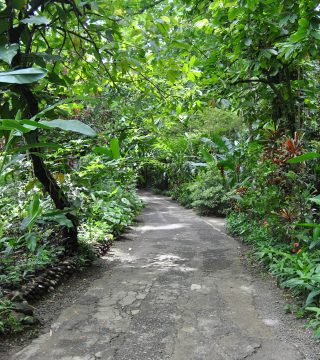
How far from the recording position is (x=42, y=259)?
3.87m

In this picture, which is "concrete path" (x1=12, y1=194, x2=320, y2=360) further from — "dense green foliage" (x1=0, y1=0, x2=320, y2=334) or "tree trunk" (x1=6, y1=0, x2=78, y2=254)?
"tree trunk" (x1=6, y1=0, x2=78, y2=254)

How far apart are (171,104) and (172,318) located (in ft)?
7.92

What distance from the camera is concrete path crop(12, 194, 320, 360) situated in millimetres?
2469

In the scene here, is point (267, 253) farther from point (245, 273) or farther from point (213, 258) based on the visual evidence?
point (213, 258)

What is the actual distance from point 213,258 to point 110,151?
3.77m

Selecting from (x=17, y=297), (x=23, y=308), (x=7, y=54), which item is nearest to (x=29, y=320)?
(x=23, y=308)

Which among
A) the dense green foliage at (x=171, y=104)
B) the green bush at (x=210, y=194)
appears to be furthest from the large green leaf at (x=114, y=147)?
the green bush at (x=210, y=194)

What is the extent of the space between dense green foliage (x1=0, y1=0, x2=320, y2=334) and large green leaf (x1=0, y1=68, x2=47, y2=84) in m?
0.67

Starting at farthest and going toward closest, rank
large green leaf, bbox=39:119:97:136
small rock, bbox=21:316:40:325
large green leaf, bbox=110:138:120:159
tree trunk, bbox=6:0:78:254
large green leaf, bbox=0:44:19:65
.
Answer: small rock, bbox=21:316:40:325
tree trunk, bbox=6:0:78:254
large green leaf, bbox=110:138:120:159
large green leaf, bbox=0:44:19:65
large green leaf, bbox=39:119:97:136

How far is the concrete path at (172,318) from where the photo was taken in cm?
247

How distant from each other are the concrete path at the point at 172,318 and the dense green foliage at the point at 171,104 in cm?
36

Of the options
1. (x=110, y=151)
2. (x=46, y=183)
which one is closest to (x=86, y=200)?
(x=46, y=183)

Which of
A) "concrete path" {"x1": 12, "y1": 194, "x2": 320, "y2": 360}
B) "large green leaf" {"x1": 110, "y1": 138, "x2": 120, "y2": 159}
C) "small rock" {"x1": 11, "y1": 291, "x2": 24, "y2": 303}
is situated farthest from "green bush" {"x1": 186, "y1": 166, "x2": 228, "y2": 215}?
"large green leaf" {"x1": 110, "y1": 138, "x2": 120, "y2": 159}

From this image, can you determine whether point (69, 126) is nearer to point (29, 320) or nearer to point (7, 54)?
point (7, 54)
